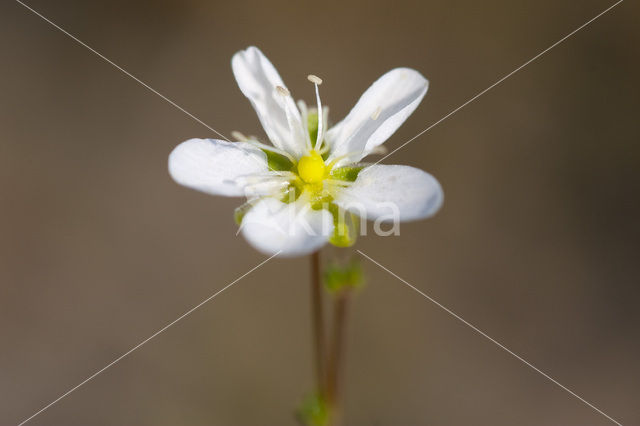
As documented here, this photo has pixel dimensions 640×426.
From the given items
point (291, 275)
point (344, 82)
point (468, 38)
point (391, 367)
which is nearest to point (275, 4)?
point (344, 82)

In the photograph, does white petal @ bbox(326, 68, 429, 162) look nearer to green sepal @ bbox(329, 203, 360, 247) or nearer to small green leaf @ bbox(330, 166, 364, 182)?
small green leaf @ bbox(330, 166, 364, 182)

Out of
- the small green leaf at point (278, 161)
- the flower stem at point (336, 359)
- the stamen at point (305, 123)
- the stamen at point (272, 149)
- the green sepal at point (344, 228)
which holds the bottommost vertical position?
the flower stem at point (336, 359)

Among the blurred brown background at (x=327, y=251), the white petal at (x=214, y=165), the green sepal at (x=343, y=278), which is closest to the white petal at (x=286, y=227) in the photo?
the white petal at (x=214, y=165)

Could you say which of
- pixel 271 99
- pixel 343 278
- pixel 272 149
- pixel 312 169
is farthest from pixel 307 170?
pixel 343 278

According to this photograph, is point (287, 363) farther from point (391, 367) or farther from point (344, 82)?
point (344, 82)

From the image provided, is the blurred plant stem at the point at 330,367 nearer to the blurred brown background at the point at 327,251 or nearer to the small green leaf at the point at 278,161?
the small green leaf at the point at 278,161

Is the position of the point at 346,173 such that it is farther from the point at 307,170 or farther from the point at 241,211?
the point at 241,211

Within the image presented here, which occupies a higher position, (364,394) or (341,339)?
(341,339)
